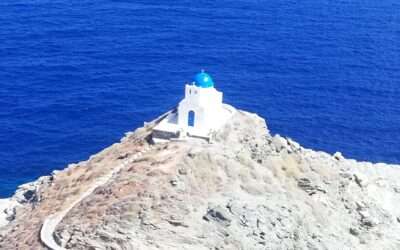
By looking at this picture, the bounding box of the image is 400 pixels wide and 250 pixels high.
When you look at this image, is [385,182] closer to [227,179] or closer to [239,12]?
[227,179]

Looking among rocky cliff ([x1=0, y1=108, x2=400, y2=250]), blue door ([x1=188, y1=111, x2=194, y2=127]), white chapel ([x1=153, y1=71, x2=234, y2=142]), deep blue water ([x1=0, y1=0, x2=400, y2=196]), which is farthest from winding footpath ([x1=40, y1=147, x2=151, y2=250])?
deep blue water ([x1=0, y1=0, x2=400, y2=196])

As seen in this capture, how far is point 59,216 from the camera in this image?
2682 inches

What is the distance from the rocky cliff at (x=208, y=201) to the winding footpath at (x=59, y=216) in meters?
0.20

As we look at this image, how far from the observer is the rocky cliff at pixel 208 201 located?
61.3 meters

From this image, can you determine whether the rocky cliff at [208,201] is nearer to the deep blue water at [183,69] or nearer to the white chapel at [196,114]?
the white chapel at [196,114]

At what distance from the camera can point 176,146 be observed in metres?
69.0

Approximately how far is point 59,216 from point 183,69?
218ft

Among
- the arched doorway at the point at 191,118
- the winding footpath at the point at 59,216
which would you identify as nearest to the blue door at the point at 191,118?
the arched doorway at the point at 191,118

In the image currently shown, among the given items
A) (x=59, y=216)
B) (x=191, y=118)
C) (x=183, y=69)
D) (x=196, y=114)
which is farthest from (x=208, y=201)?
(x=183, y=69)

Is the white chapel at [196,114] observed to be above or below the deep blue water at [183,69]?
below

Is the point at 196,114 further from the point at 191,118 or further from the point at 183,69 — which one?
the point at 183,69

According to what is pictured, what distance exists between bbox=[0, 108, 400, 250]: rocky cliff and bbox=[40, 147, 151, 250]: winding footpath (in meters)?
0.20

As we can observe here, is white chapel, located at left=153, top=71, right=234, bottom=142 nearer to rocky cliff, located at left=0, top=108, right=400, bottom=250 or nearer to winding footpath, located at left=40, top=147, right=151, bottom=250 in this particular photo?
rocky cliff, located at left=0, top=108, right=400, bottom=250

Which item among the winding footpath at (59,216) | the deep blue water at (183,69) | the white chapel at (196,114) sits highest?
the deep blue water at (183,69)
